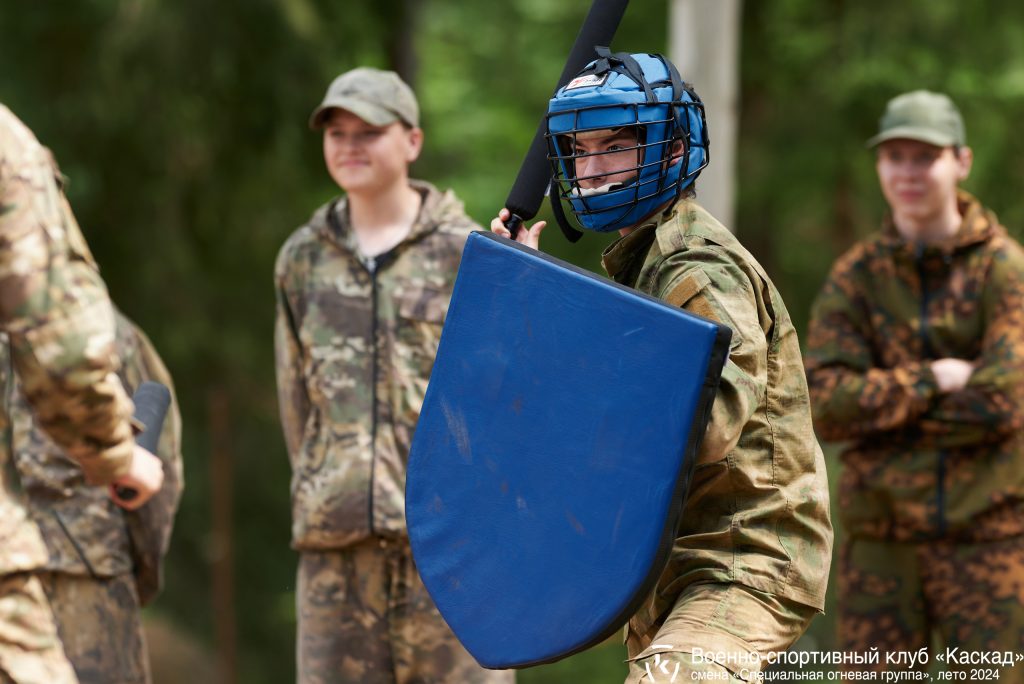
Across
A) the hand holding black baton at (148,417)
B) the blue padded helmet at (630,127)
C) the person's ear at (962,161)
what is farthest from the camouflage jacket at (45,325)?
the person's ear at (962,161)

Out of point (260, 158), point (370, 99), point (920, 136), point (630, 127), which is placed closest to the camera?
point (630, 127)

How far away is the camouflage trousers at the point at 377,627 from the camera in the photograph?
5082mm

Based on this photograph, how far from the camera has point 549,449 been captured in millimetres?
3236

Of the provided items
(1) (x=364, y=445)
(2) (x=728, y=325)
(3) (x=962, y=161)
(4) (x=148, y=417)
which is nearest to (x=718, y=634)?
(2) (x=728, y=325)

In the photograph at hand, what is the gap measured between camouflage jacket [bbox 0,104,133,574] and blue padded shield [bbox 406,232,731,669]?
73 centimetres

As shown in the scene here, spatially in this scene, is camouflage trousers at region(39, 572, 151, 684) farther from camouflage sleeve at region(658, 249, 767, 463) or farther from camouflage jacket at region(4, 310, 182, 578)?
camouflage sleeve at region(658, 249, 767, 463)

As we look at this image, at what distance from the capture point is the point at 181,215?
10.4 meters

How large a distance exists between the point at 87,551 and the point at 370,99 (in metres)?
1.80

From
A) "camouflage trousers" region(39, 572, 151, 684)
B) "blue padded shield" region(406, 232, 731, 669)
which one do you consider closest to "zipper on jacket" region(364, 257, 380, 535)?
"camouflage trousers" region(39, 572, 151, 684)

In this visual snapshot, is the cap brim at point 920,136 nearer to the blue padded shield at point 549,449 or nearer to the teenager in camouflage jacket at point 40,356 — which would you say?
the blue padded shield at point 549,449

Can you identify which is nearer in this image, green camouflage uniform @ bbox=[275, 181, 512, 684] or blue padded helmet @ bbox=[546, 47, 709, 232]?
blue padded helmet @ bbox=[546, 47, 709, 232]

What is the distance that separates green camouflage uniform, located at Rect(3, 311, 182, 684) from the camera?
5082 millimetres

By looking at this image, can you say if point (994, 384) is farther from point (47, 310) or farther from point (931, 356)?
point (47, 310)

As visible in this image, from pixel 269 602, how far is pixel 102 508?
21.0ft
